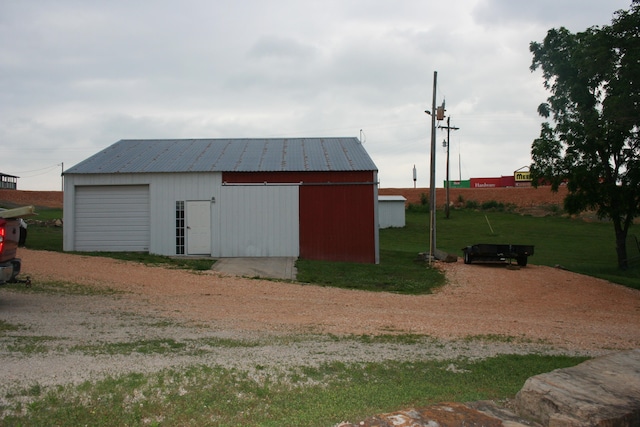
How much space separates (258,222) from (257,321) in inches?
474

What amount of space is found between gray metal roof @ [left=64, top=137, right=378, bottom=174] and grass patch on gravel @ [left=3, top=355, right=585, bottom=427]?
15.9 metres

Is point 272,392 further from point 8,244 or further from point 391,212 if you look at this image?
point 391,212

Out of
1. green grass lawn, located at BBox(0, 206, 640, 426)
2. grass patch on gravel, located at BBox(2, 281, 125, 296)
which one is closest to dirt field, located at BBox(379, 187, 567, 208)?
grass patch on gravel, located at BBox(2, 281, 125, 296)

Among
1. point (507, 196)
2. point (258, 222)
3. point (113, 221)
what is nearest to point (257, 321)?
point (258, 222)

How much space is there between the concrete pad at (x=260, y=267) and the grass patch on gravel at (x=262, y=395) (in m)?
11.1

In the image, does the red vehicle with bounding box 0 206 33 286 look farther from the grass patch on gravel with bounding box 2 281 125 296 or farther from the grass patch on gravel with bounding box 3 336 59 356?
the grass patch on gravel with bounding box 2 281 125 296

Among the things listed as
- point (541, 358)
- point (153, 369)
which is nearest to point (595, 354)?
point (541, 358)

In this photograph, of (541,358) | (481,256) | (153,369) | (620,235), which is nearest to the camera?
(153,369)

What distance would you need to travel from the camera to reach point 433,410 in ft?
16.3

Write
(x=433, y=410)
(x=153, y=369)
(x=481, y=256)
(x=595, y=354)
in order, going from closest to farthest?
(x=433, y=410) → (x=153, y=369) → (x=595, y=354) → (x=481, y=256)

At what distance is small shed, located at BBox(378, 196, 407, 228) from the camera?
4262cm

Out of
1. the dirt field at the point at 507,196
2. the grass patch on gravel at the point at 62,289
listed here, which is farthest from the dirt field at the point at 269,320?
the dirt field at the point at 507,196

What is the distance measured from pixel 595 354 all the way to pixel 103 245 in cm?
1863

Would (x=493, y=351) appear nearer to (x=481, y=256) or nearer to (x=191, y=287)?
(x=191, y=287)
